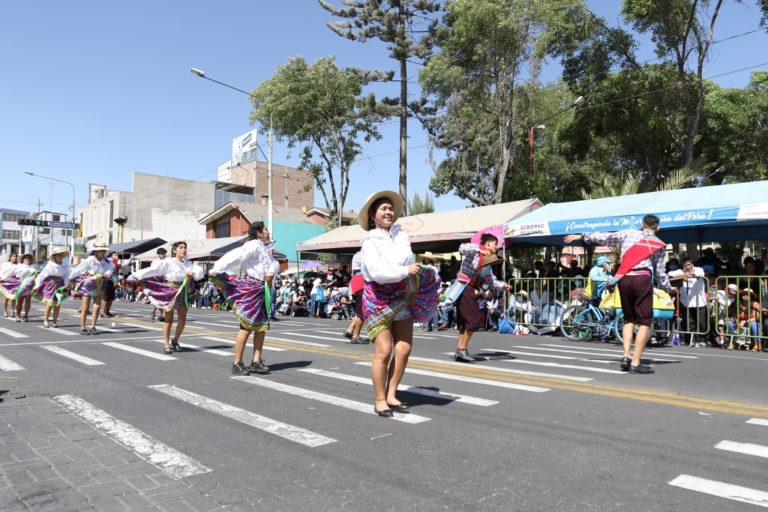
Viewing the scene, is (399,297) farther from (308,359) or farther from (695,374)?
(695,374)

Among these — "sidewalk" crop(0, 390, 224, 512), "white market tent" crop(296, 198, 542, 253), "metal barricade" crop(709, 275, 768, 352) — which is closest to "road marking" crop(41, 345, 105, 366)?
"sidewalk" crop(0, 390, 224, 512)

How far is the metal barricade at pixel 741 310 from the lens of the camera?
1043cm

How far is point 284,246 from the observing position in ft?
139

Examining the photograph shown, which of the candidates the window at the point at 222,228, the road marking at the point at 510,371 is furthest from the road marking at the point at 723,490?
the window at the point at 222,228

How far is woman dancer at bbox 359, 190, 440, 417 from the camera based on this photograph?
4.55m

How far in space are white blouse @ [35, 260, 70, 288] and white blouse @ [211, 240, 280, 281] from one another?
327 inches

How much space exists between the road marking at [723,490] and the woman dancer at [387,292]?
7.27 ft

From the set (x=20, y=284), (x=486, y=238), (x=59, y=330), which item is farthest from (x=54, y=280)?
(x=486, y=238)

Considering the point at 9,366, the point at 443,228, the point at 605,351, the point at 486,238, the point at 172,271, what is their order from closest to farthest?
the point at 9,366 < the point at 486,238 < the point at 172,271 < the point at 605,351 < the point at 443,228

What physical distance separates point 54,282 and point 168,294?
5.68 m

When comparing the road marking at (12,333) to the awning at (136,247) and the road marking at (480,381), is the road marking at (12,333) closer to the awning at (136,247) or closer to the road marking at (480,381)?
the road marking at (480,381)

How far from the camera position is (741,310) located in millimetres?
10852

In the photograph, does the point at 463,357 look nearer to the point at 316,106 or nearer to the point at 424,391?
the point at 424,391

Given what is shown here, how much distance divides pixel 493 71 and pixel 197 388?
2099 cm
